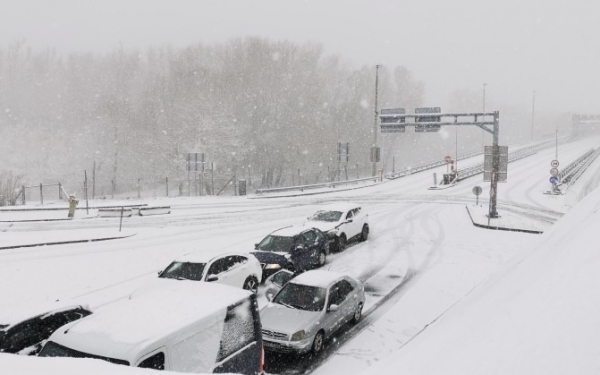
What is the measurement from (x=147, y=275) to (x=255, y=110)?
4536 centimetres

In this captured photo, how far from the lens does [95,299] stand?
524 inches

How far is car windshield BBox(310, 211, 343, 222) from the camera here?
20.3 meters

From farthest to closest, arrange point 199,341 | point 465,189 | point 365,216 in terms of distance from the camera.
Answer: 1. point 465,189
2. point 365,216
3. point 199,341

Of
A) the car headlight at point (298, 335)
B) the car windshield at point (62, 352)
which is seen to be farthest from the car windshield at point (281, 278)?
the car windshield at point (62, 352)

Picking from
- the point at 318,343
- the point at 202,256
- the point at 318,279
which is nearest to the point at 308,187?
the point at 202,256

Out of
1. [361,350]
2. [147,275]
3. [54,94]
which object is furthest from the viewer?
[54,94]

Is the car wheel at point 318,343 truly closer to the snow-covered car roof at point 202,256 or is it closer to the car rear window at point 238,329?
the car rear window at point 238,329

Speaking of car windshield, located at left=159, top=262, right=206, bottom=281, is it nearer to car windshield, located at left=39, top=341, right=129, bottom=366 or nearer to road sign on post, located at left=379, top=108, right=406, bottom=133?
car windshield, located at left=39, top=341, right=129, bottom=366

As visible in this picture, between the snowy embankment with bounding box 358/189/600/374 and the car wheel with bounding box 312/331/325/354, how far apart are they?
6.49 metres

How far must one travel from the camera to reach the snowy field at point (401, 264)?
3.09m

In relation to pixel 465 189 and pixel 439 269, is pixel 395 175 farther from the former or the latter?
pixel 439 269

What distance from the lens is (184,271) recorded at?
40.7 feet

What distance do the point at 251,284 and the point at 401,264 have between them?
684 cm

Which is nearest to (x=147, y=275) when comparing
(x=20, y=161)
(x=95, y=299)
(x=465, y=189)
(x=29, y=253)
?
(x=95, y=299)
